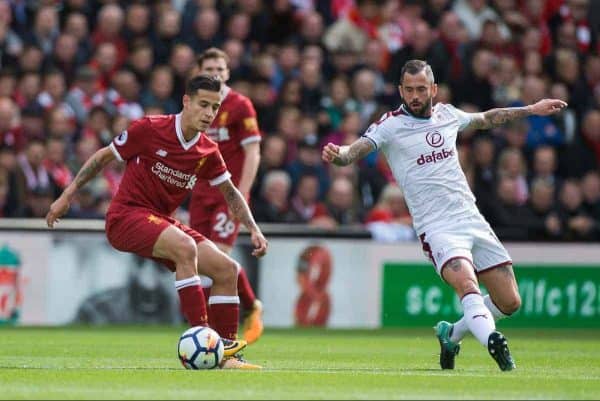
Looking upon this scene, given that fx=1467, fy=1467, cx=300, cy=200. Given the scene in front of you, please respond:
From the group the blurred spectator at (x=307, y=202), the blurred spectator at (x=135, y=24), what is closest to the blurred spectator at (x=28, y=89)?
the blurred spectator at (x=135, y=24)

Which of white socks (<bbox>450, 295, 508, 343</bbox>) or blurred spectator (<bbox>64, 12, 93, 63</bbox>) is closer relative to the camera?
white socks (<bbox>450, 295, 508, 343</bbox>)

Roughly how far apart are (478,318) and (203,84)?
2.53 metres

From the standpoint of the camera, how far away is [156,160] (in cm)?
1055

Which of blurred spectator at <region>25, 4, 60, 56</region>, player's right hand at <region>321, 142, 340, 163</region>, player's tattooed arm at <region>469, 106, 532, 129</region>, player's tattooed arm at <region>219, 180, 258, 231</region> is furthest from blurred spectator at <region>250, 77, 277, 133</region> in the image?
player's right hand at <region>321, 142, 340, 163</region>

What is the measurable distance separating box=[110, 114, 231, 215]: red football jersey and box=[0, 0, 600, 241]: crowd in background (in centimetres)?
672

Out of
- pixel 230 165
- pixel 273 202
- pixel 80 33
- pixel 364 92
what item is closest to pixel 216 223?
pixel 230 165

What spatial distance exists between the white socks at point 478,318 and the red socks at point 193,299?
1820 mm

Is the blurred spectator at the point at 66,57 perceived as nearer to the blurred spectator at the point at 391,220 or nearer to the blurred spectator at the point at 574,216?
the blurred spectator at the point at 391,220

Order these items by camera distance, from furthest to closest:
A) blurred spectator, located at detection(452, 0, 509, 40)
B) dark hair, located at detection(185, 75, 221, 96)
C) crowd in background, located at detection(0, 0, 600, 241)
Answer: blurred spectator, located at detection(452, 0, 509, 40)
crowd in background, located at detection(0, 0, 600, 241)
dark hair, located at detection(185, 75, 221, 96)

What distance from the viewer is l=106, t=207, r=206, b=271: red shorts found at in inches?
404

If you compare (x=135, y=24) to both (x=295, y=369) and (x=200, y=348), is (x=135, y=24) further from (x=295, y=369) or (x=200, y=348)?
(x=200, y=348)

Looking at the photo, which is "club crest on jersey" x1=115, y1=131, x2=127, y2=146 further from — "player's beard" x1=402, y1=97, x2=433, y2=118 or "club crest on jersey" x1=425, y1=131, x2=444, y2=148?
"club crest on jersey" x1=425, y1=131, x2=444, y2=148

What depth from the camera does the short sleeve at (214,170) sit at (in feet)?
35.2

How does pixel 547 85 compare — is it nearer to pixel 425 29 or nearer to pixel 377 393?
pixel 425 29
